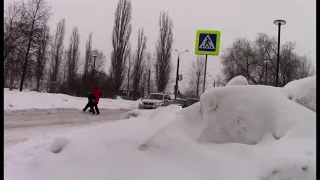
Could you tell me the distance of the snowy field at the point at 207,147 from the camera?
156 inches

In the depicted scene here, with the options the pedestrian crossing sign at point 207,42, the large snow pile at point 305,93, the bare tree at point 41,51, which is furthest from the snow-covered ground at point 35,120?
the bare tree at point 41,51

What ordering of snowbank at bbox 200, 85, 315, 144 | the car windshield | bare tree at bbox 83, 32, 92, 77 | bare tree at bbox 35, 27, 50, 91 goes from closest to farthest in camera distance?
snowbank at bbox 200, 85, 315, 144 < the car windshield < bare tree at bbox 35, 27, 50, 91 < bare tree at bbox 83, 32, 92, 77

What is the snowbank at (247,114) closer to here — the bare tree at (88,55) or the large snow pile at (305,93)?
the large snow pile at (305,93)

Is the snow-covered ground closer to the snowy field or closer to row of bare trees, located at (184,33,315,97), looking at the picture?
the snowy field

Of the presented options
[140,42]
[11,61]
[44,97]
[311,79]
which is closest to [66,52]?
[140,42]

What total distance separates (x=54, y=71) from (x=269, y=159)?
151 ft

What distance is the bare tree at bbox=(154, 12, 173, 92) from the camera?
42.9 metres

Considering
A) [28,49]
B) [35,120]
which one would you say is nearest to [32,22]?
[28,49]

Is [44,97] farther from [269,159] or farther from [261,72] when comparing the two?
[261,72]

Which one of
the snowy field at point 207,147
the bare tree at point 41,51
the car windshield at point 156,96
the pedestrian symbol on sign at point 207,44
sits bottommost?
the snowy field at point 207,147

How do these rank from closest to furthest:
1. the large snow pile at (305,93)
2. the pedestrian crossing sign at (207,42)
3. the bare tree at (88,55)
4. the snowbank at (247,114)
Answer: the snowbank at (247,114) < the large snow pile at (305,93) < the pedestrian crossing sign at (207,42) < the bare tree at (88,55)

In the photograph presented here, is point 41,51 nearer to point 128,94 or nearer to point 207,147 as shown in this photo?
point 128,94

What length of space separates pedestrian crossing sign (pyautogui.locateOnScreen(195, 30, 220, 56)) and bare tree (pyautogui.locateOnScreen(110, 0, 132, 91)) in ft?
100.0

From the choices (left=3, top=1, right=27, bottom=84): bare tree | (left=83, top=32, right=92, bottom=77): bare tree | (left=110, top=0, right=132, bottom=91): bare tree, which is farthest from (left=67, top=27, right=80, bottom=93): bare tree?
(left=3, top=1, right=27, bottom=84): bare tree
